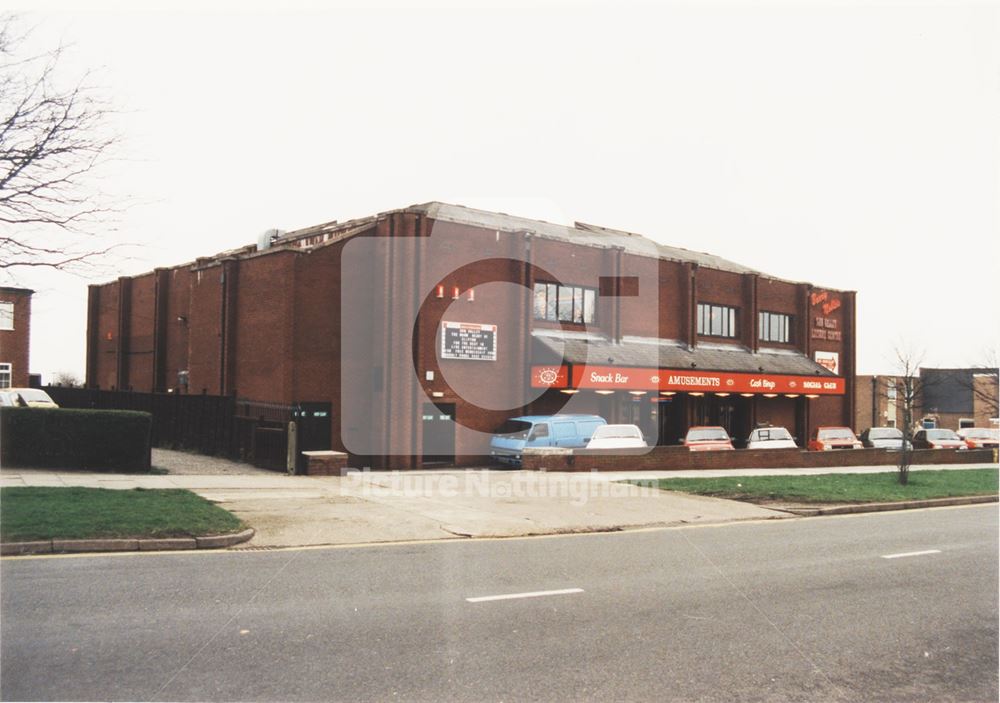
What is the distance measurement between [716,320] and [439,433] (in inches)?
727

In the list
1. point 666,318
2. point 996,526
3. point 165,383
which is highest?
point 666,318

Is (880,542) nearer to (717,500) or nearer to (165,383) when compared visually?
(717,500)

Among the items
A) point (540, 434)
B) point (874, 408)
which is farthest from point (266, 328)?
point (874, 408)

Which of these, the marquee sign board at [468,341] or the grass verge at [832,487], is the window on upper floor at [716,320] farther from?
the grass verge at [832,487]

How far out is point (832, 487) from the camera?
2203 centimetres

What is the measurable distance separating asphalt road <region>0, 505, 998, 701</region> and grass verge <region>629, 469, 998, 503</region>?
7649mm

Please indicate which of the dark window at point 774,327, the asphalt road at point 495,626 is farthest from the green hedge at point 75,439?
the dark window at point 774,327

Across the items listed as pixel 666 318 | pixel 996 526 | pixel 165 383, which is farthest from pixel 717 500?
pixel 165 383

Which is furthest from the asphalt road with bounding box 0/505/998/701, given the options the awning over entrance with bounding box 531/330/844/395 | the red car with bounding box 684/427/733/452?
the red car with bounding box 684/427/733/452

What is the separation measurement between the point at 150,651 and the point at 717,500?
14818 mm

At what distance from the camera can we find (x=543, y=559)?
11359 millimetres

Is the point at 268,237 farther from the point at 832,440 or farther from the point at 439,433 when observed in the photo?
the point at 832,440

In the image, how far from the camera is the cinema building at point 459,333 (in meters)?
27.5

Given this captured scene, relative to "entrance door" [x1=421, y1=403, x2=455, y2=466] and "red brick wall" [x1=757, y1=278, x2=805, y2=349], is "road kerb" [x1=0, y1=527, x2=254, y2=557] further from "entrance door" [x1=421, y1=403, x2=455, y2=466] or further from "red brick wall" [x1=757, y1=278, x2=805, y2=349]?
"red brick wall" [x1=757, y1=278, x2=805, y2=349]
